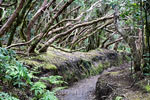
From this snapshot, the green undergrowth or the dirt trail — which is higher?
the green undergrowth

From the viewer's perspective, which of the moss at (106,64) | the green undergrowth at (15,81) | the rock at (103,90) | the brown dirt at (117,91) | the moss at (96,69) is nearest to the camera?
the green undergrowth at (15,81)

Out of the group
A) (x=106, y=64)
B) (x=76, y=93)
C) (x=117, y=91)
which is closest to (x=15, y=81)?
(x=117, y=91)

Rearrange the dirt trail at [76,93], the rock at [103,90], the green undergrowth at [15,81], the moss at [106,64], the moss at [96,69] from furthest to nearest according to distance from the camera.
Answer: the moss at [106,64] → the moss at [96,69] → the dirt trail at [76,93] → the rock at [103,90] → the green undergrowth at [15,81]

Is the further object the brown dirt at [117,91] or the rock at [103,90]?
the rock at [103,90]

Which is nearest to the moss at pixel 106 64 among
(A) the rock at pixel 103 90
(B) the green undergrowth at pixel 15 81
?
(A) the rock at pixel 103 90

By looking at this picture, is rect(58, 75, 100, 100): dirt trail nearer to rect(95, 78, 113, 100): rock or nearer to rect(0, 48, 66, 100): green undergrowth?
rect(95, 78, 113, 100): rock

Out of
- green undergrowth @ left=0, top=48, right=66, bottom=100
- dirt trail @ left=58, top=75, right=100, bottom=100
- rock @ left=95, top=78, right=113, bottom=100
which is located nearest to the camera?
green undergrowth @ left=0, top=48, right=66, bottom=100

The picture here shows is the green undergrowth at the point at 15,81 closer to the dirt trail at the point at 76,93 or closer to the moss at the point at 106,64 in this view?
the dirt trail at the point at 76,93

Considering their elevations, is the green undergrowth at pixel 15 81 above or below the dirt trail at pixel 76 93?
above

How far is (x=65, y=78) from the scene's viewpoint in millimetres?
7297

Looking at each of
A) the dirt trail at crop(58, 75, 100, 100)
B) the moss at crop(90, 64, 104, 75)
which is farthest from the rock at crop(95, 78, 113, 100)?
the moss at crop(90, 64, 104, 75)

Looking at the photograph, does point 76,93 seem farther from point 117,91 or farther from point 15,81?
point 15,81

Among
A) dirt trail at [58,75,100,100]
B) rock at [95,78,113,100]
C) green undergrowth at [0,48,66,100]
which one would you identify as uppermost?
green undergrowth at [0,48,66,100]

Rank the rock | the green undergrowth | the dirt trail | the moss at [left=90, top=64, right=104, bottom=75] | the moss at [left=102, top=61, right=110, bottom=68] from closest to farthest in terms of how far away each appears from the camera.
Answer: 1. the green undergrowth
2. the rock
3. the dirt trail
4. the moss at [left=90, top=64, right=104, bottom=75]
5. the moss at [left=102, top=61, right=110, bottom=68]
